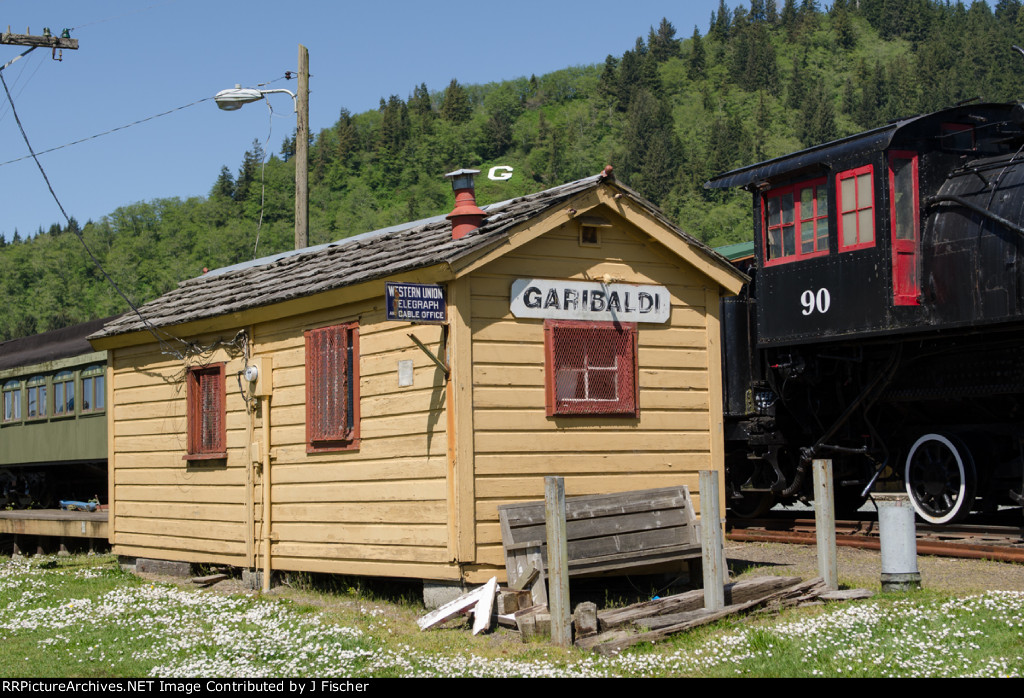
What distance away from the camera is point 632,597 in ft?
35.3

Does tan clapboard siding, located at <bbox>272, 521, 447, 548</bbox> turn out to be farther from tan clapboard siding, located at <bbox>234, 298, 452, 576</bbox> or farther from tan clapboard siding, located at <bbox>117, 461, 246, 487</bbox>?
tan clapboard siding, located at <bbox>117, 461, 246, 487</bbox>

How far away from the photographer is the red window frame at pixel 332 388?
11.5m

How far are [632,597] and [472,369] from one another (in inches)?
104

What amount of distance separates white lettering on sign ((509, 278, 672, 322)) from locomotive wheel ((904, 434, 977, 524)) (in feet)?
15.6

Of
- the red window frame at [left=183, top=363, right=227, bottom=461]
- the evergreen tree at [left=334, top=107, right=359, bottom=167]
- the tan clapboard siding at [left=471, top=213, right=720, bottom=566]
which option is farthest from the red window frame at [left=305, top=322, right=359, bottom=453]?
the evergreen tree at [left=334, top=107, right=359, bottom=167]

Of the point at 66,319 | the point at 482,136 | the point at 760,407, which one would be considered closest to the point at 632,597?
the point at 760,407

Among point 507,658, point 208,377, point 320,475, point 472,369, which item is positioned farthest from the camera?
point 208,377

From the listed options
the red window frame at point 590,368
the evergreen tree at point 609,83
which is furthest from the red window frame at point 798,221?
the evergreen tree at point 609,83

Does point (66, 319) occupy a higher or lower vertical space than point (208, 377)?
higher

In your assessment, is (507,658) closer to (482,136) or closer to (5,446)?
(5,446)

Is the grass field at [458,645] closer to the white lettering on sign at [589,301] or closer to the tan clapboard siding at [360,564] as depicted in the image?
the tan clapboard siding at [360,564]

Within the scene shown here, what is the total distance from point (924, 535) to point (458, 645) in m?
7.00

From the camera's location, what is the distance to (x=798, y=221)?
15227 mm

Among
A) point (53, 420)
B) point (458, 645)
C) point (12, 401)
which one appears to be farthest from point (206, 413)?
point (12, 401)
